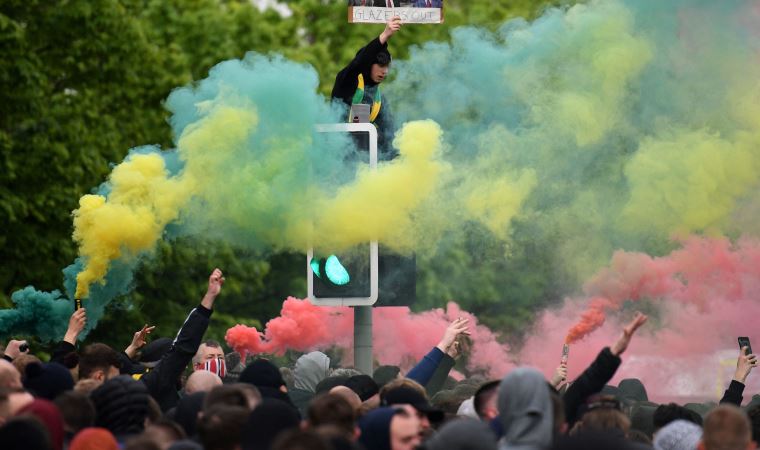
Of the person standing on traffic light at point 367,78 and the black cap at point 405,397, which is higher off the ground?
the person standing on traffic light at point 367,78

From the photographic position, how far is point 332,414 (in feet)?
31.3

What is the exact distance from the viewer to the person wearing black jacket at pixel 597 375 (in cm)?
1088

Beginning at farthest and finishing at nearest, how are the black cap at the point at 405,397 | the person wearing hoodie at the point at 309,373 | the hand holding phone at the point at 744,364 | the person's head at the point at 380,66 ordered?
the person wearing hoodie at the point at 309,373
the person's head at the point at 380,66
the hand holding phone at the point at 744,364
the black cap at the point at 405,397

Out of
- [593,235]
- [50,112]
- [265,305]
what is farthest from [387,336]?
[265,305]

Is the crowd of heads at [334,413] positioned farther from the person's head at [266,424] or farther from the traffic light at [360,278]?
the traffic light at [360,278]

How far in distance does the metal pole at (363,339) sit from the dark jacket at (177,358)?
1.73m

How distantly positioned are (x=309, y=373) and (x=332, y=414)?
577 centimetres

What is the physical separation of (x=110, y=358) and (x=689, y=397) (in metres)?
10.1

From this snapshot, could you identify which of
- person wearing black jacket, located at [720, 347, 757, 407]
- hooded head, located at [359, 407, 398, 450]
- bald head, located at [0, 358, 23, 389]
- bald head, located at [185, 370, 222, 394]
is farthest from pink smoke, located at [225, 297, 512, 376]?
hooded head, located at [359, 407, 398, 450]

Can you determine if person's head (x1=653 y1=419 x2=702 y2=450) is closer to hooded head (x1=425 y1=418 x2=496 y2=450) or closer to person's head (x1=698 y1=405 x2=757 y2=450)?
person's head (x1=698 y1=405 x2=757 y2=450)

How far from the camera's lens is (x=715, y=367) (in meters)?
19.9

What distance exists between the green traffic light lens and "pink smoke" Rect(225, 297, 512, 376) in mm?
4464

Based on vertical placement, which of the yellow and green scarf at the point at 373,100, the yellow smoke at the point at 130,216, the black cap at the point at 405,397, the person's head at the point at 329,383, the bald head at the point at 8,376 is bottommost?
the black cap at the point at 405,397

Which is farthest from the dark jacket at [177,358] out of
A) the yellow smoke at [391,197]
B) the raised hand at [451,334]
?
the yellow smoke at [391,197]
